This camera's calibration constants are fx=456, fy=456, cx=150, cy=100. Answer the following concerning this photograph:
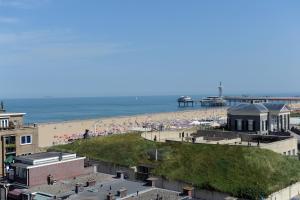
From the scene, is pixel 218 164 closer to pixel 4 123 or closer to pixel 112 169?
pixel 112 169

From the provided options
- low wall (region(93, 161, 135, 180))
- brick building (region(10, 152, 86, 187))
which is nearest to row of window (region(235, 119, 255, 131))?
low wall (region(93, 161, 135, 180))

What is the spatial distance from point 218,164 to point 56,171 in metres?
14.6

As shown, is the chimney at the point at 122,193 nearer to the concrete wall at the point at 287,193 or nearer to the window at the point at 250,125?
the concrete wall at the point at 287,193

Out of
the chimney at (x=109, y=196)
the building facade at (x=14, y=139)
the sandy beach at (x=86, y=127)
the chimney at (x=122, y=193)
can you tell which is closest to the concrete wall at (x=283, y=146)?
the chimney at (x=122, y=193)

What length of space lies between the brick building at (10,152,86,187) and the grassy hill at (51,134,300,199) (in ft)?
31.2

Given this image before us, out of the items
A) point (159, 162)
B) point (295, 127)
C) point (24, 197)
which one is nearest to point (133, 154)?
point (159, 162)

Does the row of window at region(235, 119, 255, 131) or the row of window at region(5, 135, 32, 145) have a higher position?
the row of window at region(235, 119, 255, 131)

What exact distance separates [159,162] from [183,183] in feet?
17.0

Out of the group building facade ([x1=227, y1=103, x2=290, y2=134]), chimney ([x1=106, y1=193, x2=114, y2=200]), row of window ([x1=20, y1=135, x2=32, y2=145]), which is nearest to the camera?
chimney ([x1=106, y1=193, x2=114, y2=200])

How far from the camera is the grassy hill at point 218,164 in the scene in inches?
1358

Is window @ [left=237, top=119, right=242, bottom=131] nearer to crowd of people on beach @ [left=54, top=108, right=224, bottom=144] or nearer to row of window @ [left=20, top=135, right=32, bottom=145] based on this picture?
crowd of people on beach @ [left=54, top=108, right=224, bottom=144]

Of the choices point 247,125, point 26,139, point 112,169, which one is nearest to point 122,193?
point 112,169

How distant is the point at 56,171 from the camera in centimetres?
3023

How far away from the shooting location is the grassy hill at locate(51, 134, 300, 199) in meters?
34.5
